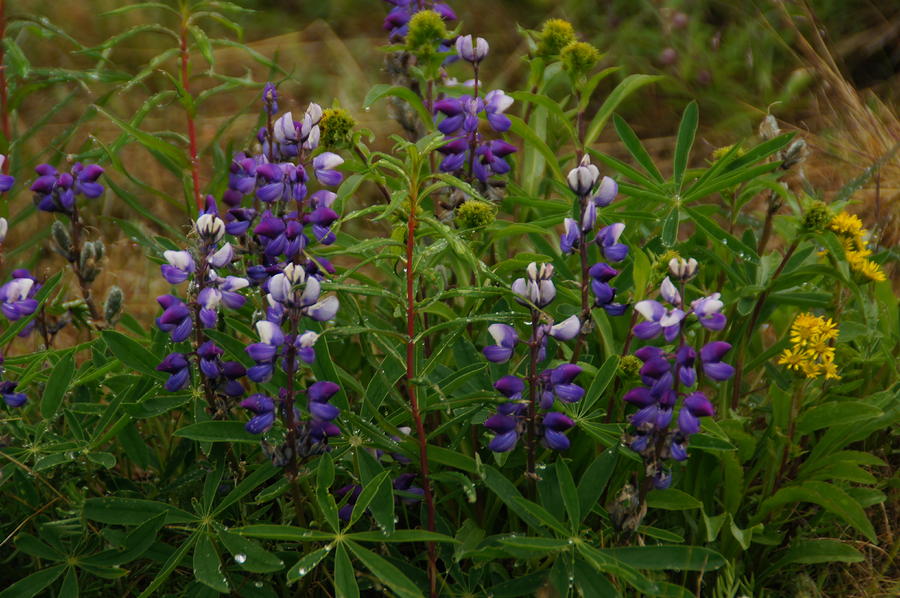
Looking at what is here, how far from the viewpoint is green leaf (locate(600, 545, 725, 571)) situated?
66.4 inches

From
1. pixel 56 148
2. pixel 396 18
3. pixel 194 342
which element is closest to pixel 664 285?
pixel 194 342

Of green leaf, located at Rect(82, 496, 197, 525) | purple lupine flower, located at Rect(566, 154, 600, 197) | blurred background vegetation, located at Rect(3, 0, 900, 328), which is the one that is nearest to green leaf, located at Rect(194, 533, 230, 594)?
green leaf, located at Rect(82, 496, 197, 525)

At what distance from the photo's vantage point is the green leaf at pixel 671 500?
72.9 inches

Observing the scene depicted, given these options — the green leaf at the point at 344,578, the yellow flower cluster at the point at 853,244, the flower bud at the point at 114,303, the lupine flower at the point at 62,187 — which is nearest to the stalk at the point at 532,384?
the green leaf at the point at 344,578

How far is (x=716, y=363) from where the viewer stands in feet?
5.24

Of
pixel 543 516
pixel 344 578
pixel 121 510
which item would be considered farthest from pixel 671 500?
pixel 121 510

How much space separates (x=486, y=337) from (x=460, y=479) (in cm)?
58

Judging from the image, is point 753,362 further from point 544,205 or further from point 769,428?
point 544,205

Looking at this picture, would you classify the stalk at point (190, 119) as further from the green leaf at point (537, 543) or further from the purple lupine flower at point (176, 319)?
the green leaf at point (537, 543)

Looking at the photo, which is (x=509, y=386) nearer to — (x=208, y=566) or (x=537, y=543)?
(x=537, y=543)

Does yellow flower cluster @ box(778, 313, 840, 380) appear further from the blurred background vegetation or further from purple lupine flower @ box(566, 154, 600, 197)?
the blurred background vegetation

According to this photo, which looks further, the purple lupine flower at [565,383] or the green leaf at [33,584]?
the green leaf at [33,584]

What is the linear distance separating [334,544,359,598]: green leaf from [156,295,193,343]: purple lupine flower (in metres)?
0.45

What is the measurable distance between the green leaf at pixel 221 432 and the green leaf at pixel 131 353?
22 centimetres
